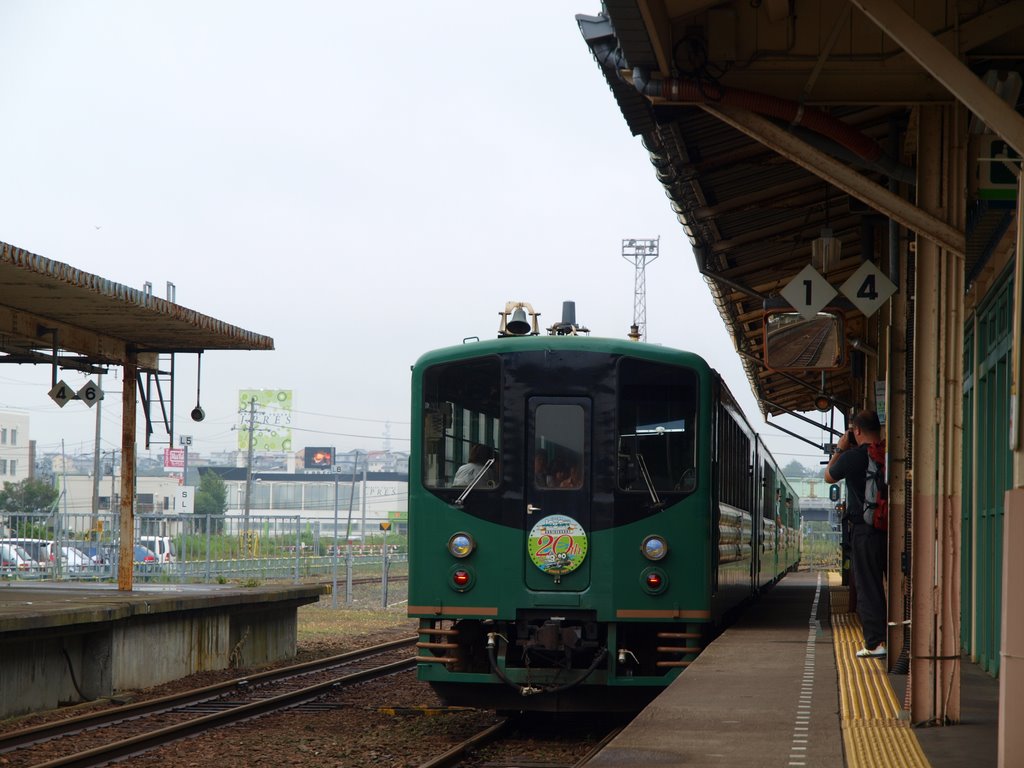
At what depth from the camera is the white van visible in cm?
1831

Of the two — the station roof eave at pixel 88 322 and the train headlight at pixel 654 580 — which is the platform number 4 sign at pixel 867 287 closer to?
the train headlight at pixel 654 580

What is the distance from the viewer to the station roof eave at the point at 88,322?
11211 mm

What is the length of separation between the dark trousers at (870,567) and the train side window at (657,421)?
4.01ft

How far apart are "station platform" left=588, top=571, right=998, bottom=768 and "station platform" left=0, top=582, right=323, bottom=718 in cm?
540

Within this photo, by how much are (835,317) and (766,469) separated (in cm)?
858

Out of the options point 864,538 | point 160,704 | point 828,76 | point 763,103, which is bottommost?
point 160,704

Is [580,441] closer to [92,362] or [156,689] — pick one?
[156,689]

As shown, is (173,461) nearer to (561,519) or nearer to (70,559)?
(70,559)

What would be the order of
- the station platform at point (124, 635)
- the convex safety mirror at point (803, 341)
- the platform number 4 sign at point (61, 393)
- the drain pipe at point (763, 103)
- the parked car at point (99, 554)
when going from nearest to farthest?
the drain pipe at point (763, 103)
the convex safety mirror at point (803, 341)
the station platform at point (124, 635)
the platform number 4 sign at point (61, 393)
the parked car at point (99, 554)

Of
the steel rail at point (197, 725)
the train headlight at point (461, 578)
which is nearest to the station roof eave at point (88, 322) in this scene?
the steel rail at point (197, 725)

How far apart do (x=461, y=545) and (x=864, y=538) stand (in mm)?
2600

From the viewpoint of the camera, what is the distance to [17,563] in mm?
17156

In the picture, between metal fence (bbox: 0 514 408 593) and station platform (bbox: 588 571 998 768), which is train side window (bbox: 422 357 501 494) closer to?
station platform (bbox: 588 571 998 768)

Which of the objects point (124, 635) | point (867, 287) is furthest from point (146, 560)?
point (867, 287)
